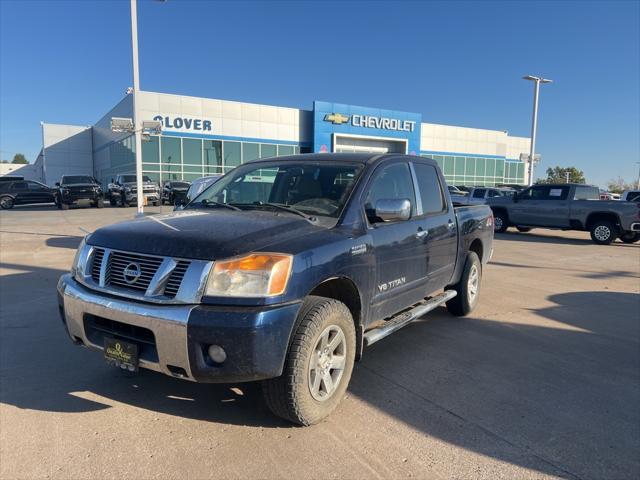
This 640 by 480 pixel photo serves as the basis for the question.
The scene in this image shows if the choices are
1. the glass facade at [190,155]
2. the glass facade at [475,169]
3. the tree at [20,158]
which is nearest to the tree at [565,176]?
the glass facade at [475,169]

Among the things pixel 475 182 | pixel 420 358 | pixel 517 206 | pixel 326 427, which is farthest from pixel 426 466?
pixel 475 182

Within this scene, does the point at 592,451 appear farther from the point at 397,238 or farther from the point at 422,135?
the point at 422,135

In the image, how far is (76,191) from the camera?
25.8m

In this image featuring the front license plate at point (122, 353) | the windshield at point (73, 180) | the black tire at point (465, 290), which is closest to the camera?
the front license plate at point (122, 353)

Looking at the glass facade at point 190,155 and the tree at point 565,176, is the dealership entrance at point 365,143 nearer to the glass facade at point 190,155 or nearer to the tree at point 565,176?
the glass facade at point 190,155

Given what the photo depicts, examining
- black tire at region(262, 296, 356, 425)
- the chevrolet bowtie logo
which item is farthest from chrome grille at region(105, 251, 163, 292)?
the chevrolet bowtie logo

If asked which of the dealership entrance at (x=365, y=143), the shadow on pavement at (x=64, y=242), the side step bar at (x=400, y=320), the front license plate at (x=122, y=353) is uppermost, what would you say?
the dealership entrance at (x=365, y=143)

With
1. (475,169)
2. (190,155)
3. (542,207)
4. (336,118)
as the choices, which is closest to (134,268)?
(542,207)

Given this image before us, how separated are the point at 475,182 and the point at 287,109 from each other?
852 inches

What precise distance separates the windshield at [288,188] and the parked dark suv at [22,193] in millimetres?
28508

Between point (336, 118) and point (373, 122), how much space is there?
161 inches

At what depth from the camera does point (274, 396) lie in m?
2.97

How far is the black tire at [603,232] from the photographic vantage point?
14.3 metres

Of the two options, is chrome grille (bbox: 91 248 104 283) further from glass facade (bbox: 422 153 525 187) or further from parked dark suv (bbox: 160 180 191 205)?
glass facade (bbox: 422 153 525 187)
